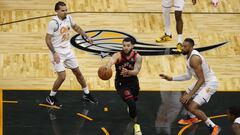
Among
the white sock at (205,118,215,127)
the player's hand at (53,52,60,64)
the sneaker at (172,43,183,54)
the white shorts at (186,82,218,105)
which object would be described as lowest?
the white sock at (205,118,215,127)

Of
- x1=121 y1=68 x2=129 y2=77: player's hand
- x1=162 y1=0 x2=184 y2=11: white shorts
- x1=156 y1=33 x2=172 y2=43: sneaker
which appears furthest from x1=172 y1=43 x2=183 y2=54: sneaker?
x1=121 y1=68 x2=129 y2=77: player's hand

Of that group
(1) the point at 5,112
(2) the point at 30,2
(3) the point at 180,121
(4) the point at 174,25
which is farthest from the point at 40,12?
(3) the point at 180,121

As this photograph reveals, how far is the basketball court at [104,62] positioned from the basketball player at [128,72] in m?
0.63

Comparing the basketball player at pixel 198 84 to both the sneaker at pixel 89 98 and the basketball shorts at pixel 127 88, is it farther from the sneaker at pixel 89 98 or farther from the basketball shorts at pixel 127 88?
the sneaker at pixel 89 98

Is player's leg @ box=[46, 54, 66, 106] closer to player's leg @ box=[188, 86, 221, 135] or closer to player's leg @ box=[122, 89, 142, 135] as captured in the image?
player's leg @ box=[122, 89, 142, 135]

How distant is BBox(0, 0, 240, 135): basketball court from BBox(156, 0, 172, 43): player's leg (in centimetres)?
15

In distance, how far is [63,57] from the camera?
434 inches

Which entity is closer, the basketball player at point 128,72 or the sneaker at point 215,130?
the basketball player at point 128,72

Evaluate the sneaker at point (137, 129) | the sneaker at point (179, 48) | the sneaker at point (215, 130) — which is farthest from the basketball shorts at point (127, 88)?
the sneaker at point (179, 48)

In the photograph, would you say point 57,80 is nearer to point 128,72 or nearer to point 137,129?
point 128,72

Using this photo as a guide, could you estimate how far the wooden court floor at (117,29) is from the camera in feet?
40.5

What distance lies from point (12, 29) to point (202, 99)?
528 cm

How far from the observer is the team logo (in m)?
13.3

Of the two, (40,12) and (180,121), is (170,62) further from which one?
(40,12)
